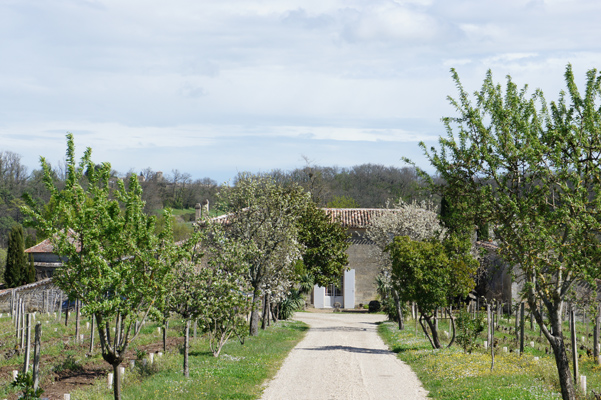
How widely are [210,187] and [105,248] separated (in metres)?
91.9

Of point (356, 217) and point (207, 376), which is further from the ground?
point (356, 217)

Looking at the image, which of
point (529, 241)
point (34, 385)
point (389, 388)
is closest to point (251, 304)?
point (389, 388)

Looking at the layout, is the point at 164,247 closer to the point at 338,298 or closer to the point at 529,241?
the point at 529,241

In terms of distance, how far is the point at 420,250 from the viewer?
2380 centimetres

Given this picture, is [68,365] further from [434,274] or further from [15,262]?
[15,262]

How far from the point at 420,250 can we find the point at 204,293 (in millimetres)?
9710

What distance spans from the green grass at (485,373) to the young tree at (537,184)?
1.43 m

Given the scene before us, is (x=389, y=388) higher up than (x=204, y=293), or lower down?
lower down

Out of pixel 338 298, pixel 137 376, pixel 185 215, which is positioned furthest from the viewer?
pixel 185 215

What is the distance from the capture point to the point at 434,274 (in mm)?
A: 23266

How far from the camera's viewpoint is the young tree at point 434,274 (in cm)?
2309

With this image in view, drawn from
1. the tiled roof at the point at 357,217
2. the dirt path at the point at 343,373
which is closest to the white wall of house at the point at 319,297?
the tiled roof at the point at 357,217

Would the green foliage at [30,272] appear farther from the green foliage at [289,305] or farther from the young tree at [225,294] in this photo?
the young tree at [225,294]

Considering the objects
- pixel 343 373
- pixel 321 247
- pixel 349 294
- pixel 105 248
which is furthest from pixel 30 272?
pixel 105 248
